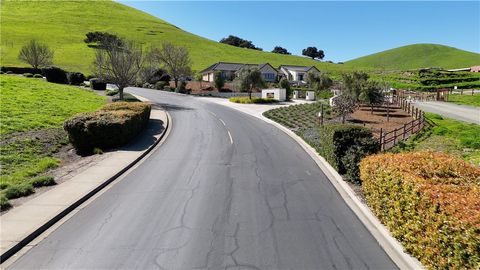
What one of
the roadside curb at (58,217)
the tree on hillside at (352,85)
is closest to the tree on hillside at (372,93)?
the tree on hillside at (352,85)

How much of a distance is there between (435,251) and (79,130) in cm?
1639

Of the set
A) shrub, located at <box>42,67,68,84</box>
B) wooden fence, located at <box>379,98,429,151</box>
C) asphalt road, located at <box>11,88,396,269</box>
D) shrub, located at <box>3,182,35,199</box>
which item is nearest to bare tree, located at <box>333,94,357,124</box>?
wooden fence, located at <box>379,98,429,151</box>

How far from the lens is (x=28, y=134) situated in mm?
19469

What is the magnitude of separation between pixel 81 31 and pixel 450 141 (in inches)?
5073

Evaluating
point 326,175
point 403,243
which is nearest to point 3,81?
point 326,175

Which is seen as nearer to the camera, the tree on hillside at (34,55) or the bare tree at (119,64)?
the bare tree at (119,64)

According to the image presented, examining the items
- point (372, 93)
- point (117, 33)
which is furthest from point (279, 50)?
point (372, 93)

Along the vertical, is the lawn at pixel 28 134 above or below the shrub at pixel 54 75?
below

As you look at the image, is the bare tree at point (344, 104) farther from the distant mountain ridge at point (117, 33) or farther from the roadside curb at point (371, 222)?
the distant mountain ridge at point (117, 33)

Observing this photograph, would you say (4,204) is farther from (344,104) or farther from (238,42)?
(238,42)

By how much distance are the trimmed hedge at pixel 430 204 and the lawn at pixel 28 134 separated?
1013cm

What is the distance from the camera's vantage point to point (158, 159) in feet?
56.7

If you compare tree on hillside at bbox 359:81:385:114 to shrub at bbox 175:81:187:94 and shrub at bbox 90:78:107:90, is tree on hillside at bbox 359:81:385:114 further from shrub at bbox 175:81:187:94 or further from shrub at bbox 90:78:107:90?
shrub at bbox 175:81:187:94

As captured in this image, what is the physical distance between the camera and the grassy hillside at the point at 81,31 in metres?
101
